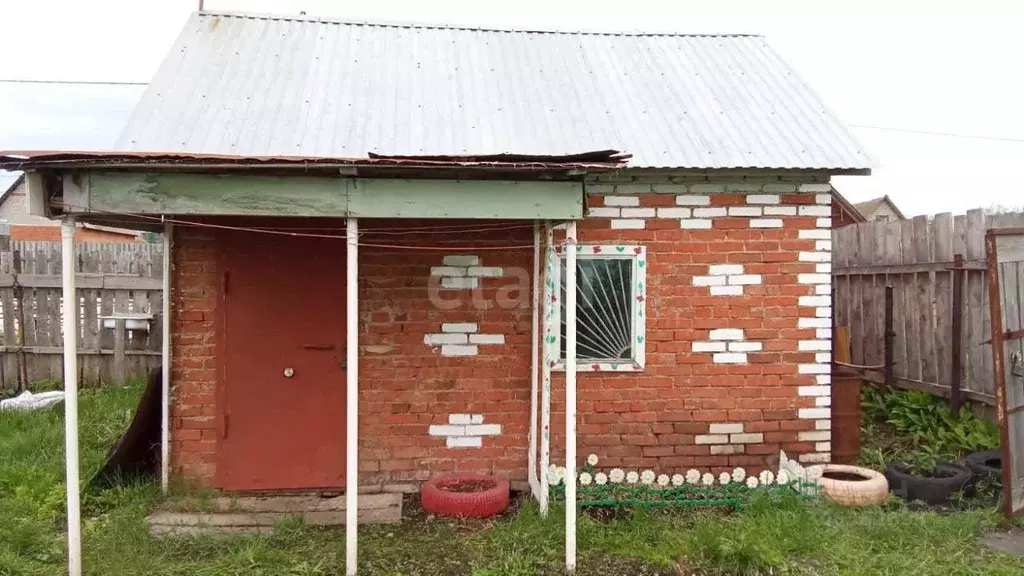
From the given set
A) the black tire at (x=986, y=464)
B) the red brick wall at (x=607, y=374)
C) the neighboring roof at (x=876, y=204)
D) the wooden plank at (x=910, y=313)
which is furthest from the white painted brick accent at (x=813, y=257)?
the neighboring roof at (x=876, y=204)

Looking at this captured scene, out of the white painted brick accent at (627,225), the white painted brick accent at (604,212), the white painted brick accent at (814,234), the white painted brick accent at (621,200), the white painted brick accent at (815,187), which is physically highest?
the white painted brick accent at (815,187)

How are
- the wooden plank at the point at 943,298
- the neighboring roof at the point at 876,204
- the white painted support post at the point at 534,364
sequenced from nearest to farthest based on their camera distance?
the white painted support post at the point at 534,364 → the wooden plank at the point at 943,298 → the neighboring roof at the point at 876,204

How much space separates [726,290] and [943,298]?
9.40 ft

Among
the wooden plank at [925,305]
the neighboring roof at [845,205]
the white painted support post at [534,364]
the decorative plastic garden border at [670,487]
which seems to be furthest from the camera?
the wooden plank at [925,305]

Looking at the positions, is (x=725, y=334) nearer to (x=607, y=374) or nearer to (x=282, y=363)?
(x=607, y=374)

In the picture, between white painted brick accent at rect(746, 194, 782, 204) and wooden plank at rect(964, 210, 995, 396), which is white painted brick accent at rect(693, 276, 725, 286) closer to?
white painted brick accent at rect(746, 194, 782, 204)

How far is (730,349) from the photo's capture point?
5.95m

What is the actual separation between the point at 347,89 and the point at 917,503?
607cm

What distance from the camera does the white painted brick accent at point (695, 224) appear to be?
5.89m

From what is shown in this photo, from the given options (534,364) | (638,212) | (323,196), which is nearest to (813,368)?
(638,212)

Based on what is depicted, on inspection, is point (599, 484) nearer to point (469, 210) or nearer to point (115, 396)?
point (469, 210)

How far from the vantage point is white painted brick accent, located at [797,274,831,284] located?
19.6 ft

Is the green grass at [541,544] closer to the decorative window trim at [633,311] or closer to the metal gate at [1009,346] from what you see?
the metal gate at [1009,346]

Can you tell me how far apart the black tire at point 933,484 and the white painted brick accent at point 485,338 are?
3.49 metres
